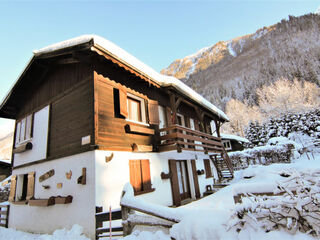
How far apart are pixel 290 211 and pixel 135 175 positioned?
5.36m

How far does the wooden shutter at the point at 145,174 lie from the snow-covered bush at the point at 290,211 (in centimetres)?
531

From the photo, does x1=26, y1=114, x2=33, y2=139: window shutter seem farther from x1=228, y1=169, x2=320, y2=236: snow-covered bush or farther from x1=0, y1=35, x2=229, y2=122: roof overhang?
x1=228, y1=169, x2=320, y2=236: snow-covered bush

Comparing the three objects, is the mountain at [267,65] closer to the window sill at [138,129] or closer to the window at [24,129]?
the window sill at [138,129]

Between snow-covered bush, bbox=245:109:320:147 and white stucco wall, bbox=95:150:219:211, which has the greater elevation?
snow-covered bush, bbox=245:109:320:147

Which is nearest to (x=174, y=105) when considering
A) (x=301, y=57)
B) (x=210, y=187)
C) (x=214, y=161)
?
(x=210, y=187)

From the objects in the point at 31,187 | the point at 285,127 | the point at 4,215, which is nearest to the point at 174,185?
the point at 31,187

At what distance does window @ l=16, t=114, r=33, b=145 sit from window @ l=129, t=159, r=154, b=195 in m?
6.04

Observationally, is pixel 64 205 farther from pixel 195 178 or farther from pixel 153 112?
pixel 195 178

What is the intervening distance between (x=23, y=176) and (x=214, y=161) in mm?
12649

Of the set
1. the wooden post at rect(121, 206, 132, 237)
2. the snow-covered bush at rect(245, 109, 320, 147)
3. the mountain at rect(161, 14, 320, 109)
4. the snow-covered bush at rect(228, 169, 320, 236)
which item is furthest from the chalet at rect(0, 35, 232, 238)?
the mountain at rect(161, 14, 320, 109)

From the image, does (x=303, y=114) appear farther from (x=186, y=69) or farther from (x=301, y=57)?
(x=186, y=69)

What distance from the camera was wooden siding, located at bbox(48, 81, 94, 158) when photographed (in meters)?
6.07

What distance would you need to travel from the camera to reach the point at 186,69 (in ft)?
374

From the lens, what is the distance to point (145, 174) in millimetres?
6789
